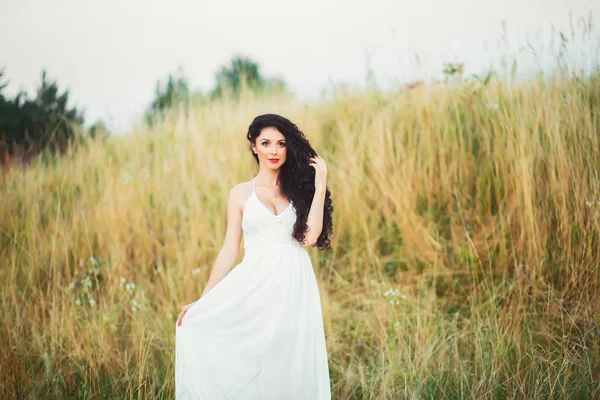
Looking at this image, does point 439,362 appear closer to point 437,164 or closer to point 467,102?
point 437,164

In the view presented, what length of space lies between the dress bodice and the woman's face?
0.26 m

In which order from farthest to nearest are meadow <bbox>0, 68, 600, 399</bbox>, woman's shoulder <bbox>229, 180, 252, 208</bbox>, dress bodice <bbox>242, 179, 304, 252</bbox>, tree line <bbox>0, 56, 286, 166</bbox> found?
tree line <bbox>0, 56, 286, 166</bbox>, meadow <bbox>0, 68, 600, 399</bbox>, woman's shoulder <bbox>229, 180, 252, 208</bbox>, dress bodice <bbox>242, 179, 304, 252</bbox>

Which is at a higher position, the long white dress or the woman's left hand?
the woman's left hand

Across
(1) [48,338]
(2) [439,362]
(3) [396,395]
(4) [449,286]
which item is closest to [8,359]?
(1) [48,338]

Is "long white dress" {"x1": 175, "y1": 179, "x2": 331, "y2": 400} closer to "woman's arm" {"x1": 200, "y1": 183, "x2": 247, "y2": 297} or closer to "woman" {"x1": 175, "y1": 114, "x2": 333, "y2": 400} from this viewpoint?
"woman" {"x1": 175, "y1": 114, "x2": 333, "y2": 400}

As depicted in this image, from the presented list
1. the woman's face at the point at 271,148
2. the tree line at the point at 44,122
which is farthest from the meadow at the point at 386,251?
the woman's face at the point at 271,148

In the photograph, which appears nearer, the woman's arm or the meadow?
the woman's arm

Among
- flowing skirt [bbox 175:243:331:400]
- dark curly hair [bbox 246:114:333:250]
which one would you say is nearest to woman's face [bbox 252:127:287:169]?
dark curly hair [bbox 246:114:333:250]

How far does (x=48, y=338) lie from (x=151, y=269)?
1049 millimetres

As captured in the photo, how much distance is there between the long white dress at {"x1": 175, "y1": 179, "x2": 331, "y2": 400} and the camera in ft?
8.47

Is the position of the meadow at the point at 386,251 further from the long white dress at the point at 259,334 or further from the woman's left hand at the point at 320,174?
the woman's left hand at the point at 320,174

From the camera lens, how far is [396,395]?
10.4 feet

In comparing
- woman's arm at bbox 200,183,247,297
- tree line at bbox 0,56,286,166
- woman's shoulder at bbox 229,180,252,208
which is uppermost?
tree line at bbox 0,56,286,166

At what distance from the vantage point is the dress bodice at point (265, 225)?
2719 mm
